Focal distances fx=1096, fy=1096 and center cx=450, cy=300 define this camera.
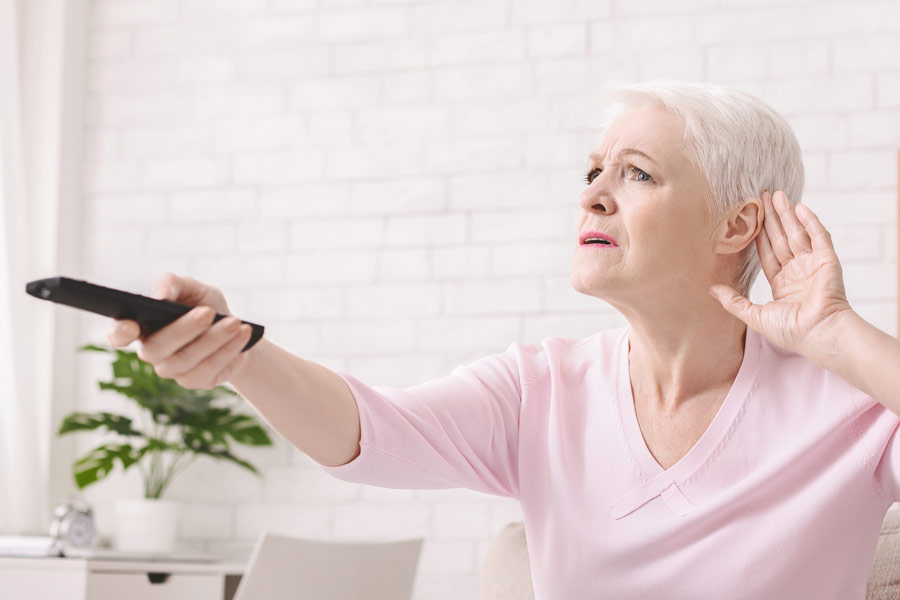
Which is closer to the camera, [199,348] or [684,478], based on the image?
[199,348]

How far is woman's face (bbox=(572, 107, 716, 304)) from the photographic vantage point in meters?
1.62

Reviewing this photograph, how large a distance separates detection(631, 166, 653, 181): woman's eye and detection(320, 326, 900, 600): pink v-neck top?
1.01 feet

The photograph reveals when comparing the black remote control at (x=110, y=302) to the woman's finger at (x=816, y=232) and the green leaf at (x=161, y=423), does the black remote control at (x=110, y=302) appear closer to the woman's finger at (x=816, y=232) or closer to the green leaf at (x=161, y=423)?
the woman's finger at (x=816, y=232)

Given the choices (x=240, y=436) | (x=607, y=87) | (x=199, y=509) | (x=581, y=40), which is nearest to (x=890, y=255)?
(x=581, y=40)

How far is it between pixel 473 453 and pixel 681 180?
20.7 inches

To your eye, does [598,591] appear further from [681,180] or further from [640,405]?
[681,180]

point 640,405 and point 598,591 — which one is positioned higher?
point 640,405

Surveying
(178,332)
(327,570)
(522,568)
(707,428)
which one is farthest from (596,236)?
(327,570)

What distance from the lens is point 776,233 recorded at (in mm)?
1667

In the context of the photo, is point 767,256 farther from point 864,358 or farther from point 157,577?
point 157,577

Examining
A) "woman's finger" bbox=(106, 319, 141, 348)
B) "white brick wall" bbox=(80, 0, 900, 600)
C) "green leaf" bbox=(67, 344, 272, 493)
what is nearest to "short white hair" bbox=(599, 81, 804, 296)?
"woman's finger" bbox=(106, 319, 141, 348)

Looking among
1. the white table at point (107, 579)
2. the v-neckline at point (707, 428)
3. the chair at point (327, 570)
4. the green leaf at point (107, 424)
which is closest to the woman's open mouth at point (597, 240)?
the v-neckline at point (707, 428)

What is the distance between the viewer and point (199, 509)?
3.28 meters

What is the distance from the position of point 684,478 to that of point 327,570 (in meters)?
0.92
